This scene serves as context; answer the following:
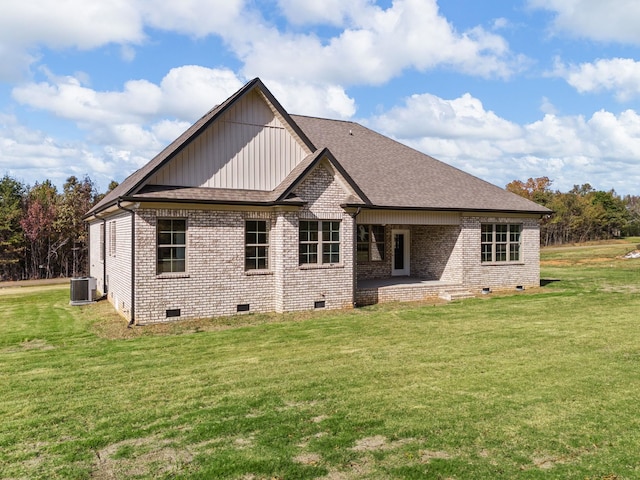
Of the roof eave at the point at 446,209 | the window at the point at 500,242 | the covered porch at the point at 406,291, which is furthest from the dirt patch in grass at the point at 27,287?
the window at the point at 500,242

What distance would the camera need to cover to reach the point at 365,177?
1744 centimetres

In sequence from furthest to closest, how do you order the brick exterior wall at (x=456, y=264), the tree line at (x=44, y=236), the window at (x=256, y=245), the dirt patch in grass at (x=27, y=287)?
the tree line at (x=44, y=236), the dirt patch in grass at (x=27, y=287), the brick exterior wall at (x=456, y=264), the window at (x=256, y=245)

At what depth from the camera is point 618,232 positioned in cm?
7138

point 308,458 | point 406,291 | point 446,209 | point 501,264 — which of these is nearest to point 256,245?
point 406,291

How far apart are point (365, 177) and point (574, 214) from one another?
57.1 m

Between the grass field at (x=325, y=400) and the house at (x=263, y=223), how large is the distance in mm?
1494

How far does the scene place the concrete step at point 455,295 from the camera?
55.4 feet

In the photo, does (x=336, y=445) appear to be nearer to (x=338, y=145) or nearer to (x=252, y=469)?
(x=252, y=469)

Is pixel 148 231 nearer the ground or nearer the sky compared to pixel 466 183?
nearer the ground

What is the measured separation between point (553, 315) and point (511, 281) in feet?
19.5

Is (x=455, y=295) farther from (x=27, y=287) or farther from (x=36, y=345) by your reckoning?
(x=27, y=287)

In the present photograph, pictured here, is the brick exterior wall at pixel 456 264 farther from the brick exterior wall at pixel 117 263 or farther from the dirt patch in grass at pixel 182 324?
the brick exterior wall at pixel 117 263

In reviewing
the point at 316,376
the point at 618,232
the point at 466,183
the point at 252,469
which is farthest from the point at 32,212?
the point at 618,232

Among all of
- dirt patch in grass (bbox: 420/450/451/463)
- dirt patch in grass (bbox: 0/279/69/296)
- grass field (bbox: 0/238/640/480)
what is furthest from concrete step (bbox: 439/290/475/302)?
dirt patch in grass (bbox: 0/279/69/296)
